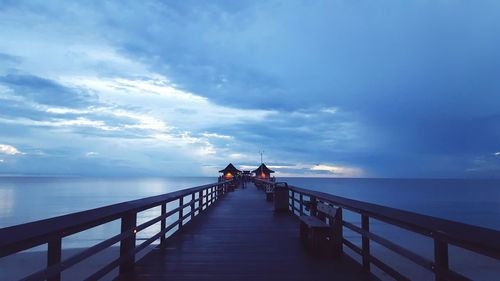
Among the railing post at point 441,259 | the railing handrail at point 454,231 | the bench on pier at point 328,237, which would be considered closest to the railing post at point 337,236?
the bench on pier at point 328,237

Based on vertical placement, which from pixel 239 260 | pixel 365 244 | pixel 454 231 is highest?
pixel 454 231

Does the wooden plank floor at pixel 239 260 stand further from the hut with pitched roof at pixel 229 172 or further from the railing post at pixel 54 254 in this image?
the hut with pitched roof at pixel 229 172

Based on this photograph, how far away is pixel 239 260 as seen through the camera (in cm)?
520

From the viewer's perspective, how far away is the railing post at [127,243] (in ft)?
13.9

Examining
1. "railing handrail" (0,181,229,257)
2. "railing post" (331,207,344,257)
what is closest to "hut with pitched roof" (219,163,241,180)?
"railing post" (331,207,344,257)

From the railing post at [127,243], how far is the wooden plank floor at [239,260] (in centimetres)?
16

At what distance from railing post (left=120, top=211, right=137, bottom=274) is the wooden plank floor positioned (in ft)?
0.51

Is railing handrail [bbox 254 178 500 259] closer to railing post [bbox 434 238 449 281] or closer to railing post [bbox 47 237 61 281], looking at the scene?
railing post [bbox 434 238 449 281]

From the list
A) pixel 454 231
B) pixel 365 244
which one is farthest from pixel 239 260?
pixel 454 231

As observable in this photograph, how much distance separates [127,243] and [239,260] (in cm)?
185

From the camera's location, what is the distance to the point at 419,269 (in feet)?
65.1

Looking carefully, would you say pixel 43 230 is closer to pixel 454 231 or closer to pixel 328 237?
pixel 454 231

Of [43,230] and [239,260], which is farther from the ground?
[43,230]

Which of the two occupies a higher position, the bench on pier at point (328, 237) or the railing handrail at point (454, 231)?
the railing handrail at point (454, 231)
